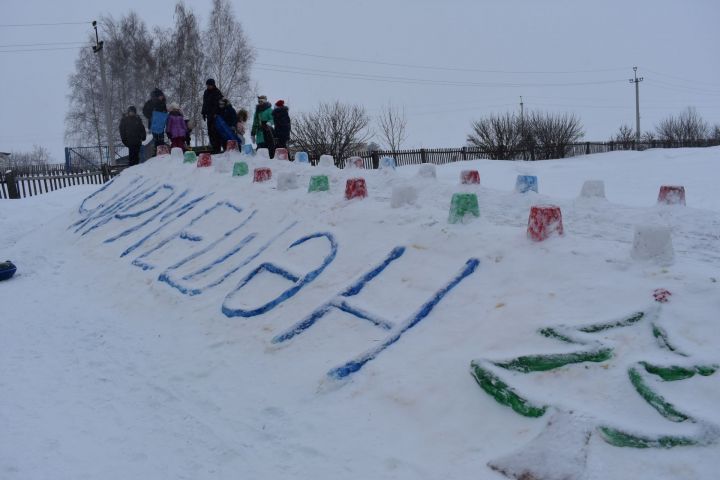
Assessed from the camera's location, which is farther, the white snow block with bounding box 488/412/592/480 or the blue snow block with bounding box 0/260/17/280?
the blue snow block with bounding box 0/260/17/280

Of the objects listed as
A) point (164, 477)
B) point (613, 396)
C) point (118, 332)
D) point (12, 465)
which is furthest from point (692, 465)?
point (118, 332)

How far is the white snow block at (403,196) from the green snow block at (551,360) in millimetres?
2061

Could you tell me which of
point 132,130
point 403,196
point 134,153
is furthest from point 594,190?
point 134,153

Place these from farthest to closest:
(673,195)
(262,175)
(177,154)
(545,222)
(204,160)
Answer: (177,154)
(204,160)
(262,175)
(673,195)
(545,222)

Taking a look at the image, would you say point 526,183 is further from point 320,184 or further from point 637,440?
point 637,440

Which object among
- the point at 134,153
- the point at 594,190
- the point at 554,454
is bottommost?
the point at 554,454

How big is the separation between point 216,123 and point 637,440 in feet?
27.7

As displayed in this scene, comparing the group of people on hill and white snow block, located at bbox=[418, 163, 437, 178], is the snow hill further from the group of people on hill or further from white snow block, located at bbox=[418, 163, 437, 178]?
the group of people on hill

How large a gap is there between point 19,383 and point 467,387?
8.74ft

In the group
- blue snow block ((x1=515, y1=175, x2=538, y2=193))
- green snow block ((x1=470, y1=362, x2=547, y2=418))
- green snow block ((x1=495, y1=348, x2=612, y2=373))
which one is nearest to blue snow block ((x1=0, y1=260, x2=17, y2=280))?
blue snow block ((x1=515, y1=175, x2=538, y2=193))

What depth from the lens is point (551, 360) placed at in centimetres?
251

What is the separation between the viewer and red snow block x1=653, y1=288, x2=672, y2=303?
2.57 m

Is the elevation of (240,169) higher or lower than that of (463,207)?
higher

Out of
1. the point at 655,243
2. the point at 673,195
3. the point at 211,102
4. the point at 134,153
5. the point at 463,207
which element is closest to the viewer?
the point at 655,243
